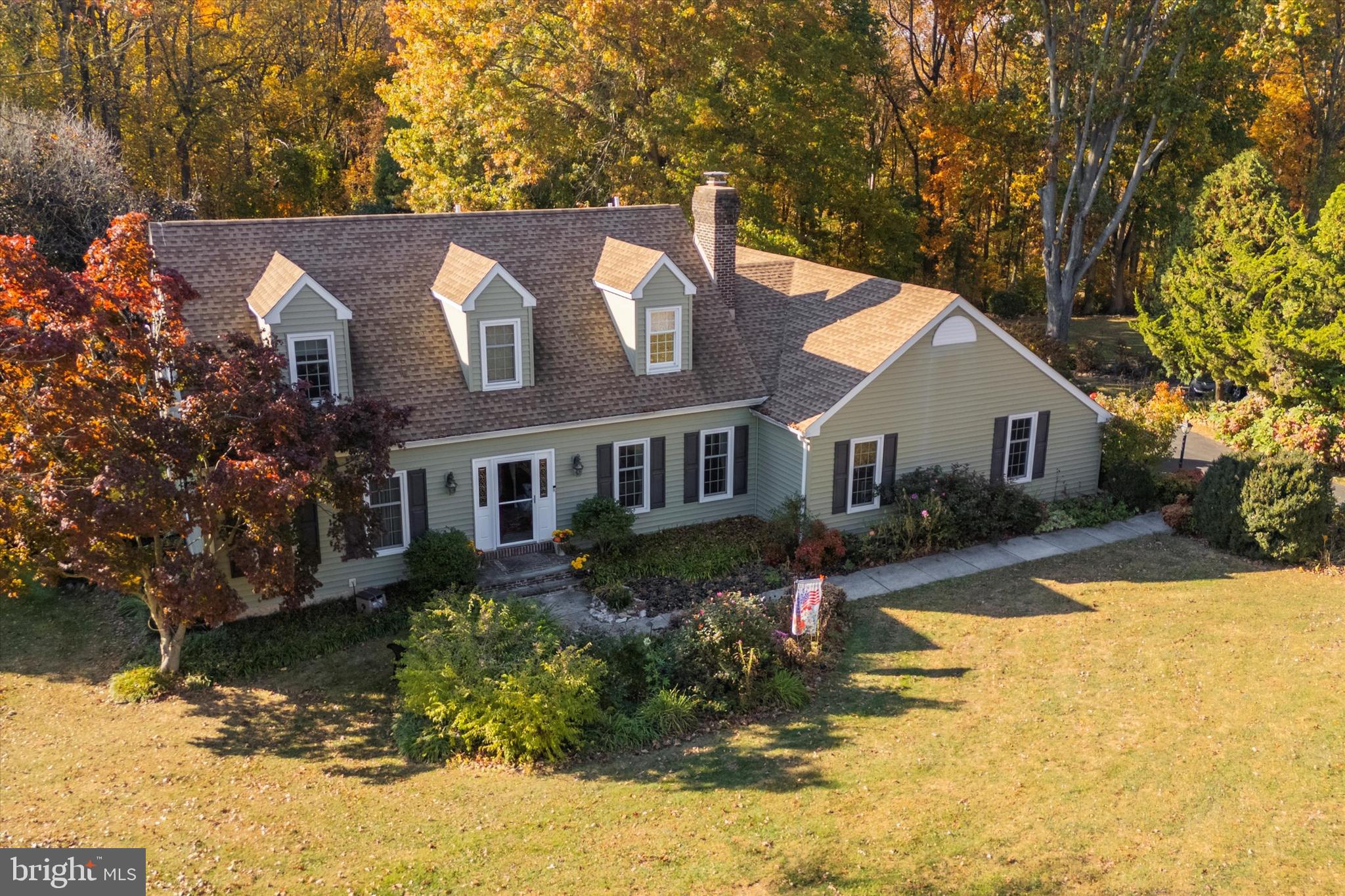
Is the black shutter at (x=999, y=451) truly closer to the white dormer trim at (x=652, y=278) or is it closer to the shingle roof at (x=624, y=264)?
the white dormer trim at (x=652, y=278)

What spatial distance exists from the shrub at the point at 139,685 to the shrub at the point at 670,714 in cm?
782

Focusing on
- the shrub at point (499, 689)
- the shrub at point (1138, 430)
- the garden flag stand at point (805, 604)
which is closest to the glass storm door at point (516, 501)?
the shrub at point (499, 689)

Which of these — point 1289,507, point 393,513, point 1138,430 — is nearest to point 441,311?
point 393,513

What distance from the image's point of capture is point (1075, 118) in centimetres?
3459

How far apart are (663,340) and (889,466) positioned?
566 centimetres

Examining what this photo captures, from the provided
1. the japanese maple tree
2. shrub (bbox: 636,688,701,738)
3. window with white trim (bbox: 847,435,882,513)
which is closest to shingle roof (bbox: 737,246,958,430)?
window with white trim (bbox: 847,435,882,513)

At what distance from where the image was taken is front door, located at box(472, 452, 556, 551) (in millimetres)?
20422

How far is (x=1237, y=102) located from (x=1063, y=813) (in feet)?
106

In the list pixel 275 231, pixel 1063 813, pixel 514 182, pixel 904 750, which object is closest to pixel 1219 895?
pixel 1063 813

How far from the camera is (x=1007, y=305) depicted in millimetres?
47719

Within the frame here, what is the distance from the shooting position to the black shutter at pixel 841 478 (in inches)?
848

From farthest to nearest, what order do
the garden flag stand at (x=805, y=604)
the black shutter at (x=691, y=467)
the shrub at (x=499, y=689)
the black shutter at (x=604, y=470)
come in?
the black shutter at (x=691, y=467) < the black shutter at (x=604, y=470) < the garden flag stand at (x=805, y=604) < the shrub at (x=499, y=689)

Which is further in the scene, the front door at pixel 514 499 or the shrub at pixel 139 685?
the front door at pixel 514 499

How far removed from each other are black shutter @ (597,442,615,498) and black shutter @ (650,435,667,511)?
3.04 feet
